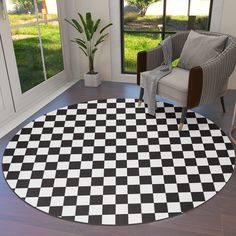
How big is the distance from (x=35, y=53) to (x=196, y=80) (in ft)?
6.10

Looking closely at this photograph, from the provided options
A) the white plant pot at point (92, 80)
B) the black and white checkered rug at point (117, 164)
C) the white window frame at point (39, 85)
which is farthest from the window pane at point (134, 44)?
the black and white checkered rug at point (117, 164)

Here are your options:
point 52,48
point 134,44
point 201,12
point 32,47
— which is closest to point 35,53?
point 32,47

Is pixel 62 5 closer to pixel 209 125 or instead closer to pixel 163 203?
pixel 209 125

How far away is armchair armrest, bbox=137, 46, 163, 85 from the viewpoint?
281 centimetres

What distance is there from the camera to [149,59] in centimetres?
284

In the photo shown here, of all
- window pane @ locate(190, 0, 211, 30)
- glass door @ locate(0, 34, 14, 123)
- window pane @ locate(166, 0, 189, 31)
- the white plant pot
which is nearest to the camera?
glass door @ locate(0, 34, 14, 123)

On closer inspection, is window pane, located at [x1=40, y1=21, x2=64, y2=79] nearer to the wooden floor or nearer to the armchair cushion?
the armchair cushion

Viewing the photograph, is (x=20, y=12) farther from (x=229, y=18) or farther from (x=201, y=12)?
(x=229, y=18)

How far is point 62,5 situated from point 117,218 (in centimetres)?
272

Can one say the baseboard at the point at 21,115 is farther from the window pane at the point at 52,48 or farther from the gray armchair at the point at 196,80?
the gray armchair at the point at 196,80

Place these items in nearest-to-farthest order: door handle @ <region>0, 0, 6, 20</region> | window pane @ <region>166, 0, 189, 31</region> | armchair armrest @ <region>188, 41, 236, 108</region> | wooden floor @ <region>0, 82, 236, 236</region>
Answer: wooden floor @ <region>0, 82, 236, 236</region> < armchair armrest @ <region>188, 41, 236, 108</region> < door handle @ <region>0, 0, 6, 20</region> < window pane @ <region>166, 0, 189, 31</region>

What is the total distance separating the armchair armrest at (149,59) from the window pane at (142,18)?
67 centimetres

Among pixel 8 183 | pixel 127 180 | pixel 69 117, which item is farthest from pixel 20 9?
pixel 127 180

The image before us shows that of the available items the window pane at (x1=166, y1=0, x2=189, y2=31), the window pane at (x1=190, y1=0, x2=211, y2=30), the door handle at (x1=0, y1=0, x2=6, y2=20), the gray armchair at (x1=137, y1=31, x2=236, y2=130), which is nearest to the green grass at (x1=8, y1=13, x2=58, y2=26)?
the door handle at (x1=0, y1=0, x2=6, y2=20)
